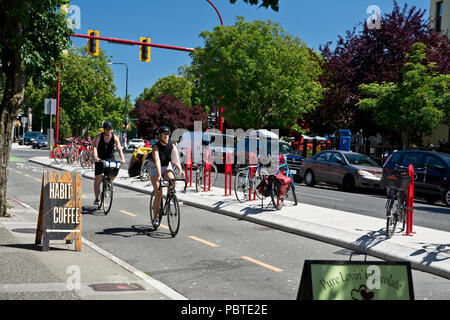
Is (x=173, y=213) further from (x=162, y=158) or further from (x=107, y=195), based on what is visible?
(x=107, y=195)

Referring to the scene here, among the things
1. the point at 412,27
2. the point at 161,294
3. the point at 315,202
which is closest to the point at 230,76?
the point at 412,27

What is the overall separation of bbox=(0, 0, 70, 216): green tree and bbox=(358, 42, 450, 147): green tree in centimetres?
1445

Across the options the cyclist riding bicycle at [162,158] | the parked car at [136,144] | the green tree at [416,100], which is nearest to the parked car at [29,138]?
the parked car at [136,144]

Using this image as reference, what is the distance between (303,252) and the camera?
8.23 m

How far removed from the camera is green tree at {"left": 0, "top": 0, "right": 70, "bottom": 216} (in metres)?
9.61

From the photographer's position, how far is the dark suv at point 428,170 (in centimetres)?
1644

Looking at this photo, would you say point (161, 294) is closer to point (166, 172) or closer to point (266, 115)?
point (166, 172)

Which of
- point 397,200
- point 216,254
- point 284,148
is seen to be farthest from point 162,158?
point 284,148

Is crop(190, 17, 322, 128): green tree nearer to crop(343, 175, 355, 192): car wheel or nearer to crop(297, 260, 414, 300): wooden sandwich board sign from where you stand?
crop(343, 175, 355, 192): car wheel

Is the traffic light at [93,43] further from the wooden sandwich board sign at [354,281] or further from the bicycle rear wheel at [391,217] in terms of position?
the wooden sandwich board sign at [354,281]

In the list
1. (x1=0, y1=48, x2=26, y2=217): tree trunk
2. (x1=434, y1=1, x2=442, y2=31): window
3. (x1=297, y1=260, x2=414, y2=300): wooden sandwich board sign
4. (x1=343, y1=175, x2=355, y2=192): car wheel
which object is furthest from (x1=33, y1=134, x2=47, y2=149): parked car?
(x1=297, y1=260, x2=414, y2=300): wooden sandwich board sign

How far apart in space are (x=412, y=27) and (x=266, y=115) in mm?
9791

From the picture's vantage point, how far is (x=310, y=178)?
22.5 metres

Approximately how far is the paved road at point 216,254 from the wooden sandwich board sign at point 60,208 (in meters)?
0.78
